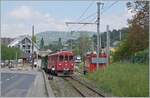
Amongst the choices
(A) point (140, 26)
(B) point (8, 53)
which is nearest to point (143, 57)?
(A) point (140, 26)

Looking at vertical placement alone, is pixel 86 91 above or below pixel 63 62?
below

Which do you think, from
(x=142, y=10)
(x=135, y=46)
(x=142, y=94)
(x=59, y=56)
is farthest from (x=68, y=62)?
(x=142, y=94)

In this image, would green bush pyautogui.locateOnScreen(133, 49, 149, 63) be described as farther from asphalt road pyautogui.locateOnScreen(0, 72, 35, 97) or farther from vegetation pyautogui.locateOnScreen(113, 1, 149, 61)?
asphalt road pyautogui.locateOnScreen(0, 72, 35, 97)

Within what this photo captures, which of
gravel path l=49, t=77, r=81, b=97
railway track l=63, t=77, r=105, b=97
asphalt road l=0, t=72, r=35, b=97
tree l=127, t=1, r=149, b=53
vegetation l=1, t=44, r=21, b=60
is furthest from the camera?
vegetation l=1, t=44, r=21, b=60

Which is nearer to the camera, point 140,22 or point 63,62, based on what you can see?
point 140,22

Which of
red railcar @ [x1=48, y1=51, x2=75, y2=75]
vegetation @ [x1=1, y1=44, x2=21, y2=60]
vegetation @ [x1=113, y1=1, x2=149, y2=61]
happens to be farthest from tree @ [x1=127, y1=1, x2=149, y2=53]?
vegetation @ [x1=1, y1=44, x2=21, y2=60]

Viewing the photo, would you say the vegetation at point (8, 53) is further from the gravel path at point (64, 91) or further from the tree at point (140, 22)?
the gravel path at point (64, 91)

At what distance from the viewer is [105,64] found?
54.7 meters

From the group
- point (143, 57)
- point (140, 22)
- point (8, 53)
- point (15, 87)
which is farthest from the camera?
point (8, 53)

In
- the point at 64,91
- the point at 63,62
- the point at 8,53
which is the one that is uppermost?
the point at 8,53

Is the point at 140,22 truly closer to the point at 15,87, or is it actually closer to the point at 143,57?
the point at 143,57

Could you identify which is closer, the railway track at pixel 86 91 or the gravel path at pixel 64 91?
the railway track at pixel 86 91

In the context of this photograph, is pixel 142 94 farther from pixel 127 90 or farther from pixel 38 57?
pixel 38 57

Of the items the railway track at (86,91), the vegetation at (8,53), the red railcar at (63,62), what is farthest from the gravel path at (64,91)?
the vegetation at (8,53)
